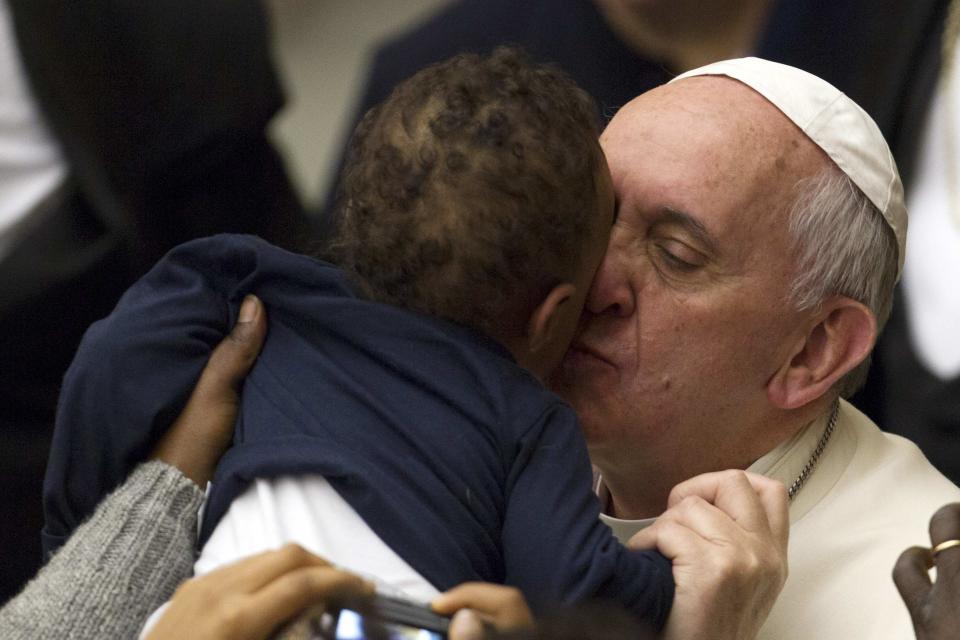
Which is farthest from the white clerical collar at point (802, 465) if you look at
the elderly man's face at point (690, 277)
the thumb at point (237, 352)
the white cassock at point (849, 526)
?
the thumb at point (237, 352)

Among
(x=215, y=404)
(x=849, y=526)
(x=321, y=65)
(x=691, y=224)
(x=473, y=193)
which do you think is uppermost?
(x=473, y=193)

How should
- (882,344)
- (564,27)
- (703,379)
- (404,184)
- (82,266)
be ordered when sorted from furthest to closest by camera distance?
1. (82,266)
2. (564,27)
3. (882,344)
4. (703,379)
5. (404,184)

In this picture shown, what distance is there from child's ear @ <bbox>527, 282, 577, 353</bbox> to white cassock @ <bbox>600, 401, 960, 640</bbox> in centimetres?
77

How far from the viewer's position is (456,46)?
3.68 metres

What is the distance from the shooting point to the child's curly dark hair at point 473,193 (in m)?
1.79

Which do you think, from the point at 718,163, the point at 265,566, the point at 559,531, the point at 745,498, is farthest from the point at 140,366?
the point at 718,163

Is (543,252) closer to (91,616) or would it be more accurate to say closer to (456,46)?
(91,616)

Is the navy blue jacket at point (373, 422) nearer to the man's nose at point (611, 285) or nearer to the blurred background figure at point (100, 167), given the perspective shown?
the man's nose at point (611, 285)

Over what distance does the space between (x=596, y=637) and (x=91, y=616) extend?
1074 millimetres

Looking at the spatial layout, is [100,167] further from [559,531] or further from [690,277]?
[559,531]

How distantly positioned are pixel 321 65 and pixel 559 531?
233 cm

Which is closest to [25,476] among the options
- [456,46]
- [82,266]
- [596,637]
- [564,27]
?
[82,266]

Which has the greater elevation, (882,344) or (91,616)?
(91,616)

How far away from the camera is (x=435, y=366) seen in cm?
183
